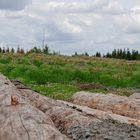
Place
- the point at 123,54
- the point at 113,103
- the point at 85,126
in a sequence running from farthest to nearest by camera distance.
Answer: the point at 123,54, the point at 113,103, the point at 85,126

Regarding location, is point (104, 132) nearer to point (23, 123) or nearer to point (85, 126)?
point (85, 126)

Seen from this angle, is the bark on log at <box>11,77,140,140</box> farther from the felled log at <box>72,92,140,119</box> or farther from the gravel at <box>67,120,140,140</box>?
the felled log at <box>72,92,140,119</box>

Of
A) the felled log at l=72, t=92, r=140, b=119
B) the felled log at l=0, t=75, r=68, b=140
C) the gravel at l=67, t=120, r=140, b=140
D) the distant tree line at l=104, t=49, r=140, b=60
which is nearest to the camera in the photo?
the felled log at l=0, t=75, r=68, b=140

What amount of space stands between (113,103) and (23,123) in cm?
616

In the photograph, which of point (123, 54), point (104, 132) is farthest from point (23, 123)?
point (123, 54)

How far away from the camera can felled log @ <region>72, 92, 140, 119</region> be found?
1266 cm

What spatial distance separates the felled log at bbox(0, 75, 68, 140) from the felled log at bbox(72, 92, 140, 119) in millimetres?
4446

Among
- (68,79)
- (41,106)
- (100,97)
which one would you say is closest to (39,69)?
(68,79)

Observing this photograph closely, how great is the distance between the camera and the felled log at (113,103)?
1266 centimetres

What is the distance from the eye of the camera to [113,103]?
13430 millimetres

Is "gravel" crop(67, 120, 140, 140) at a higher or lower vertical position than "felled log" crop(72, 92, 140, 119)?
higher

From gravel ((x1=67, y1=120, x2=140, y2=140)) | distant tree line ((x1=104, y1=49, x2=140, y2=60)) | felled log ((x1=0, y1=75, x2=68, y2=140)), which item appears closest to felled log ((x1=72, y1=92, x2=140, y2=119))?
gravel ((x1=67, y1=120, x2=140, y2=140))

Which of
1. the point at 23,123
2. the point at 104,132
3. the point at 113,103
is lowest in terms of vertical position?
the point at 113,103

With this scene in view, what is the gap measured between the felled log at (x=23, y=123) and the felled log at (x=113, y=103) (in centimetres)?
445
